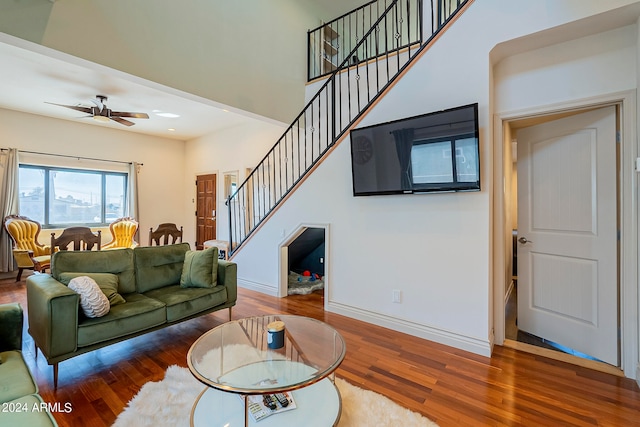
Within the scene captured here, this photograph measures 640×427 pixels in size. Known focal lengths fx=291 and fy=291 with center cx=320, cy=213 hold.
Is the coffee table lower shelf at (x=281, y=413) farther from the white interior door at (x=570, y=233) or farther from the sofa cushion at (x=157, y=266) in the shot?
the white interior door at (x=570, y=233)

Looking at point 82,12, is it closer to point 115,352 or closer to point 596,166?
point 115,352

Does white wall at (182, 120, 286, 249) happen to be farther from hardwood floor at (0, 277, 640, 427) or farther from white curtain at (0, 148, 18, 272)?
hardwood floor at (0, 277, 640, 427)

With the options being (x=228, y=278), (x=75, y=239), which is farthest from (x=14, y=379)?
(x=75, y=239)

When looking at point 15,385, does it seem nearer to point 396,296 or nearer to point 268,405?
point 268,405

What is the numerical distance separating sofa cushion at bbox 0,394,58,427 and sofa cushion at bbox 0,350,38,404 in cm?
10

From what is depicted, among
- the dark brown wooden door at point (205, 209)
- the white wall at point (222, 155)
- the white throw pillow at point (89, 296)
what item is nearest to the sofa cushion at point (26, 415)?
the white throw pillow at point (89, 296)

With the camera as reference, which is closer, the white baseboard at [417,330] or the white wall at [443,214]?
the white wall at [443,214]

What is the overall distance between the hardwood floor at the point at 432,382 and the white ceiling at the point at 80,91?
106 inches

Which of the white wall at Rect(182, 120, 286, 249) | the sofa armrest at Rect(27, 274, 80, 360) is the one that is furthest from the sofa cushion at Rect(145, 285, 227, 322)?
the white wall at Rect(182, 120, 286, 249)

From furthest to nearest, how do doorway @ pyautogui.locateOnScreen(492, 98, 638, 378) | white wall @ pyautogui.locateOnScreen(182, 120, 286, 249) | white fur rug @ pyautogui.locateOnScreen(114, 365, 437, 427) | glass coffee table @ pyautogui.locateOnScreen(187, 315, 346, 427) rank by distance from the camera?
white wall @ pyautogui.locateOnScreen(182, 120, 286, 249)
doorway @ pyautogui.locateOnScreen(492, 98, 638, 378)
white fur rug @ pyautogui.locateOnScreen(114, 365, 437, 427)
glass coffee table @ pyautogui.locateOnScreen(187, 315, 346, 427)

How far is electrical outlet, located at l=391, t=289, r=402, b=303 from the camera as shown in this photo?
3016 mm

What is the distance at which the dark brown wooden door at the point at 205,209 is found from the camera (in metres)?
7.09

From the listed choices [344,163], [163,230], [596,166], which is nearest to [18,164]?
[163,230]

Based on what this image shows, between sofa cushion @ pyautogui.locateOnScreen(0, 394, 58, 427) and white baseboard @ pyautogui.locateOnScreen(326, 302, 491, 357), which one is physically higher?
sofa cushion @ pyautogui.locateOnScreen(0, 394, 58, 427)
